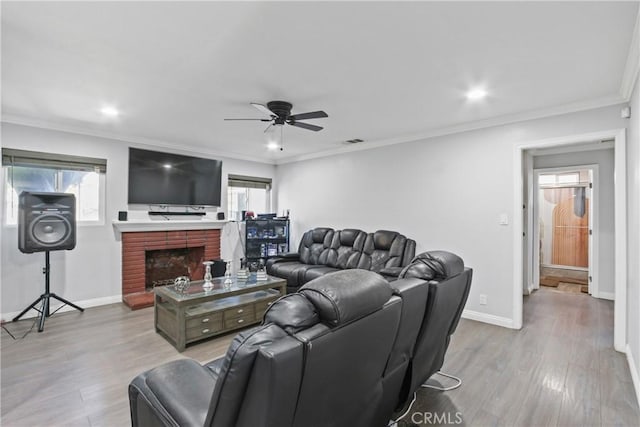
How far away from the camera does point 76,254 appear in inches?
164

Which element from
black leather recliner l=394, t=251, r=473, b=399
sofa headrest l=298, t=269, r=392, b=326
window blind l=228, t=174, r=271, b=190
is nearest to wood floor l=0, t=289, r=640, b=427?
black leather recliner l=394, t=251, r=473, b=399

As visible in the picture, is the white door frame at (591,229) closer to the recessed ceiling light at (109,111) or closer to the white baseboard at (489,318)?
the white baseboard at (489,318)

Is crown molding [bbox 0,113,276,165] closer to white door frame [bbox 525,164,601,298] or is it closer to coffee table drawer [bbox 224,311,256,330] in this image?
coffee table drawer [bbox 224,311,256,330]

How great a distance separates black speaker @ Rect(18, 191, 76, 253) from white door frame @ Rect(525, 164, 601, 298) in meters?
6.45

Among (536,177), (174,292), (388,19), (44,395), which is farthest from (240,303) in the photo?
(536,177)

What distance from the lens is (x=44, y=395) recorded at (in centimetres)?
222

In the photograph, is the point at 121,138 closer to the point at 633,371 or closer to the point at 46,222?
the point at 46,222

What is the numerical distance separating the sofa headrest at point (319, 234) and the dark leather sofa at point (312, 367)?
3.48 m

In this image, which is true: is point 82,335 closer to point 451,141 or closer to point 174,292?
point 174,292

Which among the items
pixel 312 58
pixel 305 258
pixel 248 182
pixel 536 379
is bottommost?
pixel 536 379

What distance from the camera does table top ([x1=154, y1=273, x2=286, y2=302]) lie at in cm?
307

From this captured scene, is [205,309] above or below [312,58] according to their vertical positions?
below

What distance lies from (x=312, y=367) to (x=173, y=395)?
593 mm

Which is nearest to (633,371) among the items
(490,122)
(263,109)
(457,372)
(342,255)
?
(457,372)
